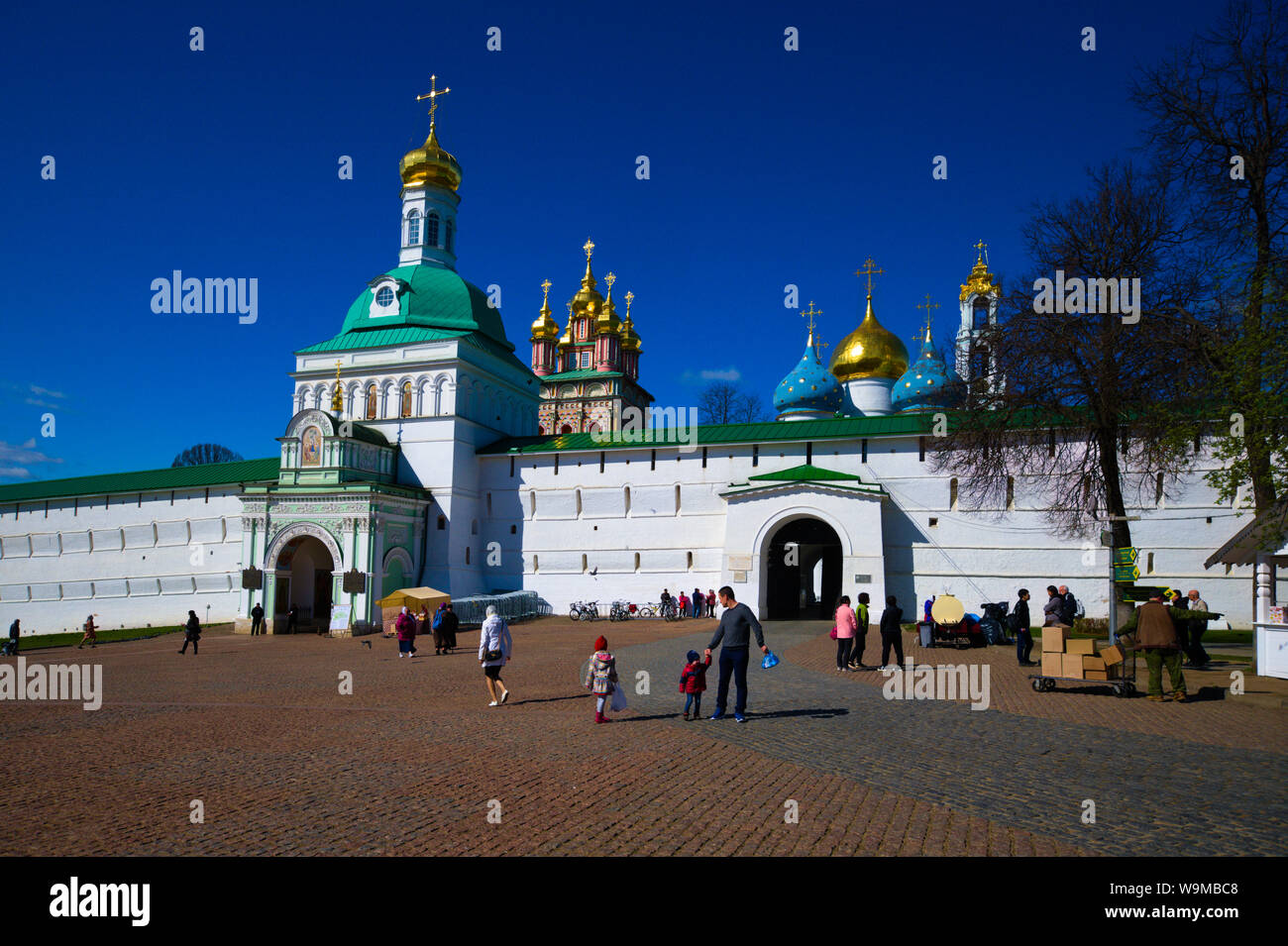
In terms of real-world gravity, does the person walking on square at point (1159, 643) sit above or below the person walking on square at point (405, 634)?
above

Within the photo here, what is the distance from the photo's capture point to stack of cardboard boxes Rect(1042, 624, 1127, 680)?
513 inches

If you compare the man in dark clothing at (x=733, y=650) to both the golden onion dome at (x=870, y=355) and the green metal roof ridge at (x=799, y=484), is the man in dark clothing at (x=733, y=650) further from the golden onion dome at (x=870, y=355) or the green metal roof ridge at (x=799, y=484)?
the golden onion dome at (x=870, y=355)

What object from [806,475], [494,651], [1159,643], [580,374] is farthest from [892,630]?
[580,374]

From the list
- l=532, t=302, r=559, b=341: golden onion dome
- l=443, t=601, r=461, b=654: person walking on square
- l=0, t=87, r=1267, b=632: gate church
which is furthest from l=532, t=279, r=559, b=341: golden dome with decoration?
l=443, t=601, r=461, b=654: person walking on square

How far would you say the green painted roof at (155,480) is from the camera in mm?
41938

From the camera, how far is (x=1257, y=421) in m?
13.0

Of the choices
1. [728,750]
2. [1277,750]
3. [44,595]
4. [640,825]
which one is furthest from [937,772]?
[44,595]

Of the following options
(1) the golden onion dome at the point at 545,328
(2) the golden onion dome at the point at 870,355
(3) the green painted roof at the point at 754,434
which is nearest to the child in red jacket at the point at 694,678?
(3) the green painted roof at the point at 754,434

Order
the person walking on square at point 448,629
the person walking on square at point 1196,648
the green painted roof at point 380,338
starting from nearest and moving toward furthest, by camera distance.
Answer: the person walking on square at point 1196,648
the person walking on square at point 448,629
the green painted roof at point 380,338

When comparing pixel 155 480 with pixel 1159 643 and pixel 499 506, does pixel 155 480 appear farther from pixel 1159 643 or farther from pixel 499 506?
pixel 1159 643

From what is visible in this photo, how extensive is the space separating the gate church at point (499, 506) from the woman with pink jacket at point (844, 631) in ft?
49.0

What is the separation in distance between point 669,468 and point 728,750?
1132 inches

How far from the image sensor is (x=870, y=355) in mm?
46562
